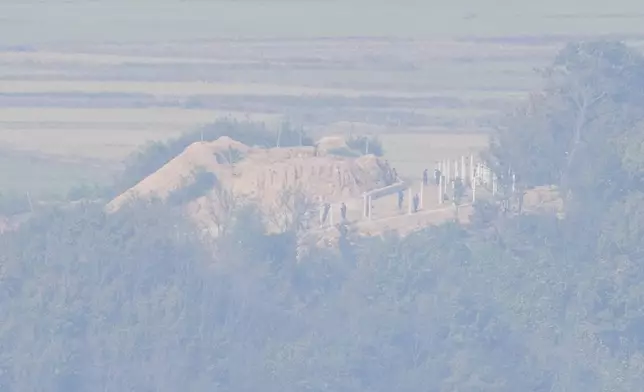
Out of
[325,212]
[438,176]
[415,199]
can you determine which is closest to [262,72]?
[438,176]

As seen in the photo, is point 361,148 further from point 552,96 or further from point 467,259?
point 467,259

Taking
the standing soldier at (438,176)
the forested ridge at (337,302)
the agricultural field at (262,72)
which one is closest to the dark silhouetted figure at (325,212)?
the forested ridge at (337,302)

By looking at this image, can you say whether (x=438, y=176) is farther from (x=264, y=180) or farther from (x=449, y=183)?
(x=264, y=180)

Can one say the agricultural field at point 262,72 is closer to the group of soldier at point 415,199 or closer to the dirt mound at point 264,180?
the dirt mound at point 264,180

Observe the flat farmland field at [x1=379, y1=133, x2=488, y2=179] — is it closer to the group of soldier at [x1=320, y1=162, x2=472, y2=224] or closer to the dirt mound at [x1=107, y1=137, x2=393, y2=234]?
the dirt mound at [x1=107, y1=137, x2=393, y2=234]

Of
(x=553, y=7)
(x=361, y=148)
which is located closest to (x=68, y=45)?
(x=553, y=7)
